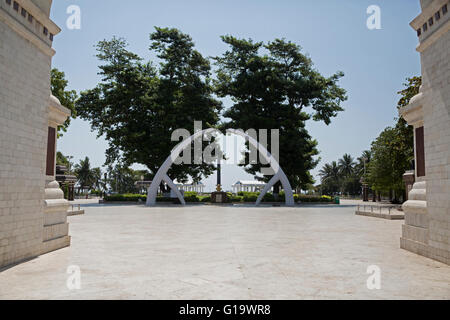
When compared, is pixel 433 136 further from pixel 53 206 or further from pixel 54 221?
pixel 54 221

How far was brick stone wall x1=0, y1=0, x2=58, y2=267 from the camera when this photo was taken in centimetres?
639

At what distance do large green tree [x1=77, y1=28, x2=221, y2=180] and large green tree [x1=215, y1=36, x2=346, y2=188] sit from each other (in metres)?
3.28

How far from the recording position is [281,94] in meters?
39.5

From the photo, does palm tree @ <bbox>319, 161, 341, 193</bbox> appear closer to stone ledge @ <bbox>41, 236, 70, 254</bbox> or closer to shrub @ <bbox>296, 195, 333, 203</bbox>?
shrub @ <bbox>296, 195, 333, 203</bbox>

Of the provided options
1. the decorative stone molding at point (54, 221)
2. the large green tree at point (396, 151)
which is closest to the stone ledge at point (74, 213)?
the decorative stone molding at point (54, 221)

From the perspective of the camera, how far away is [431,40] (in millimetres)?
7445

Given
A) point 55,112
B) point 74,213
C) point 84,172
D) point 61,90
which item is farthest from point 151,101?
point 84,172

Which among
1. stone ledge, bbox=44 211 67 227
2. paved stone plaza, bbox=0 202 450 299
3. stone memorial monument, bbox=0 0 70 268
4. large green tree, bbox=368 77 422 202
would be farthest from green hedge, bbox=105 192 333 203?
stone memorial monument, bbox=0 0 70 268

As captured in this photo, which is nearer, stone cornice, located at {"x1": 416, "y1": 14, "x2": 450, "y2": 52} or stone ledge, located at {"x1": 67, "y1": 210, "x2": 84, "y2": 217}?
stone cornice, located at {"x1": 416, "y1": 14, "x2": 450, "y2": 52}

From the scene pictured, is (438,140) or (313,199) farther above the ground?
(438,140)

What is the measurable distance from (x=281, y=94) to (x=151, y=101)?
1571cm

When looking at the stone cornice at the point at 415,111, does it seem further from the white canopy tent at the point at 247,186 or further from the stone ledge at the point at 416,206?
the white canopy tent at the point at 247,186

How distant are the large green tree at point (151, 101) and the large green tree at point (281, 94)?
10.8 ft
